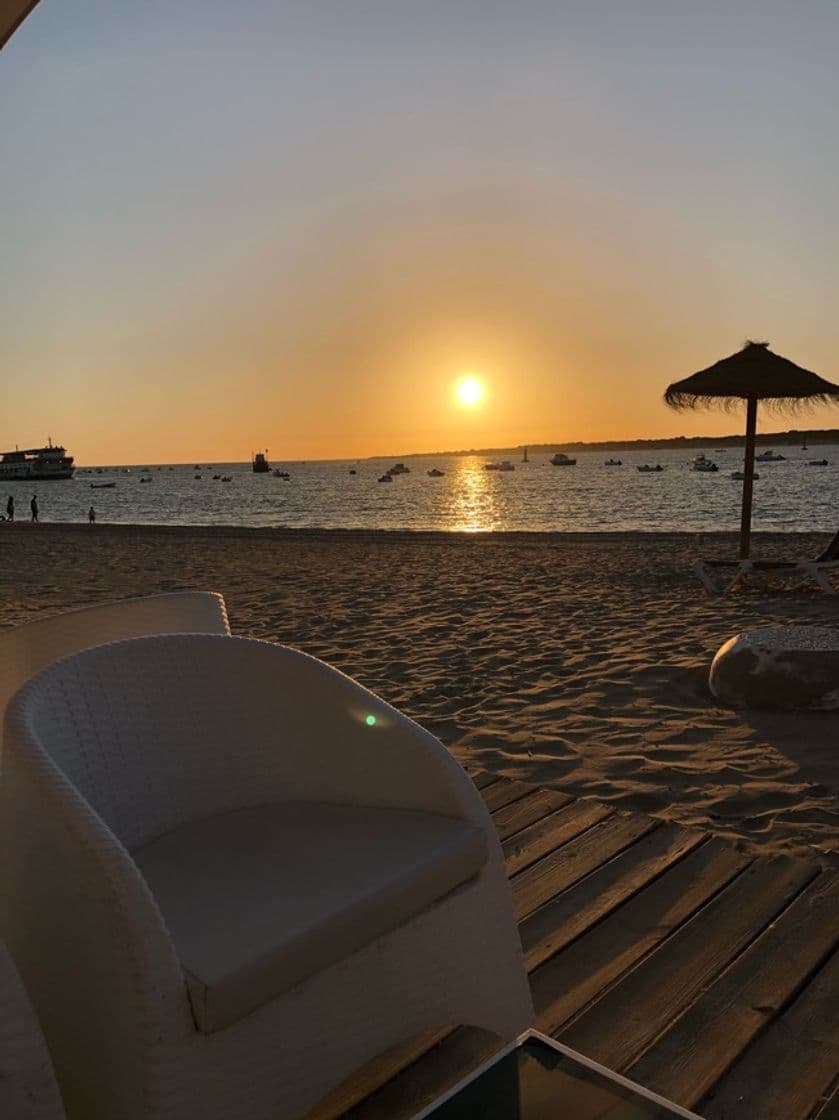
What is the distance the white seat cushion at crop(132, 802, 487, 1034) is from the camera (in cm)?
130

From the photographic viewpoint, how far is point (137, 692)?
1.87 metres

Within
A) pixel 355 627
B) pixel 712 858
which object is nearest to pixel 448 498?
pixel 355 627

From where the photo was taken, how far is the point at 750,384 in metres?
9.11

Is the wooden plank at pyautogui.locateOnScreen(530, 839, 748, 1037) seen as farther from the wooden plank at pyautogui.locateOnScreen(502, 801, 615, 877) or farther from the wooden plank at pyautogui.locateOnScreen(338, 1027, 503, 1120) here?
the wooden plank at pyautogui.locateOnScreen(502, 801, 615, 877)

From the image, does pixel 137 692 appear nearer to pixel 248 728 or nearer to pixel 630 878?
pixel 248 728

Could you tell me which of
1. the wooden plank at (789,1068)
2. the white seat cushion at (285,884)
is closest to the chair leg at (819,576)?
the wooden plank at (789,1068)

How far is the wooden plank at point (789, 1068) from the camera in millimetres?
1475

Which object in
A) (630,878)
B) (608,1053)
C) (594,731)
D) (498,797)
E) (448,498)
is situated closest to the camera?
(608,1053)

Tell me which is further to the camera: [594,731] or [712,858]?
[594,731]

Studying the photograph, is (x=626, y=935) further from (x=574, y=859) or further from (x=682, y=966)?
(x=574, y=859)

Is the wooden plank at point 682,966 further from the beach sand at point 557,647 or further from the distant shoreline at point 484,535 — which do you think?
the distant shoreline at point 484,535

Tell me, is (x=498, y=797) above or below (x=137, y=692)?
below

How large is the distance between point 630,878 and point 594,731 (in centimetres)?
→ 144

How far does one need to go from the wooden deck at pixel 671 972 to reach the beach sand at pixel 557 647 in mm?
376
